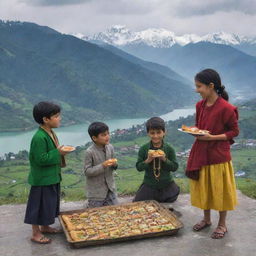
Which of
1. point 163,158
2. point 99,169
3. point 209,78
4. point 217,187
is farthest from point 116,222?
point 209,78

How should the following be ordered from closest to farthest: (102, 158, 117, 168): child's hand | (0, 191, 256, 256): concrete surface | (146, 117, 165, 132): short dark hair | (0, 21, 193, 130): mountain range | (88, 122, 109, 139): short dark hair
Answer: (0, 191, 256, 256): concrete surface
(102, 158, 117, 168): child's hand
(88, 122, 109, 139): short dark hair
(146, 117, 165, 132): short dark hair
(0, 21, 193, 130): mountain range

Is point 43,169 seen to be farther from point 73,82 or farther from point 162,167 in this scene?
point 73,82

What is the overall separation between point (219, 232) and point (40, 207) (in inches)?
81.0

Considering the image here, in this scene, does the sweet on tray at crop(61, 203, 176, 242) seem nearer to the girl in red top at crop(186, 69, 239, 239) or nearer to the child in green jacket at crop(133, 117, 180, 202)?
the child in green jacket at crop(133, 117, 180, 202)

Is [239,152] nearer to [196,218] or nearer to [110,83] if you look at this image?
[196,218]

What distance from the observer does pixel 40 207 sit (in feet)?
15.0

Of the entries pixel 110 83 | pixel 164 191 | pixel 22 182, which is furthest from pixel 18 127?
pixel 164 191

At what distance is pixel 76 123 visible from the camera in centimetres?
10088

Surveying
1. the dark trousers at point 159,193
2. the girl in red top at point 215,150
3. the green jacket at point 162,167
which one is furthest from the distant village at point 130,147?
the girl in red top at point 215,150

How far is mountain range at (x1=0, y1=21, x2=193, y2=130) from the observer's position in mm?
117238

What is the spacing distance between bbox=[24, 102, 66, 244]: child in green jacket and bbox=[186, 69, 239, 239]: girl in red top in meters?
1.55

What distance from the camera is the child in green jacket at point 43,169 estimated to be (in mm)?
4395

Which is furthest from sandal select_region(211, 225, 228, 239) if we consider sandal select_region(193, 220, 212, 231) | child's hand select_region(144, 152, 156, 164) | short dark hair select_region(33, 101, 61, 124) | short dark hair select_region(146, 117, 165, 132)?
short dark hair select_region(33, 101, 61, 124)

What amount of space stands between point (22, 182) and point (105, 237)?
121 ft
